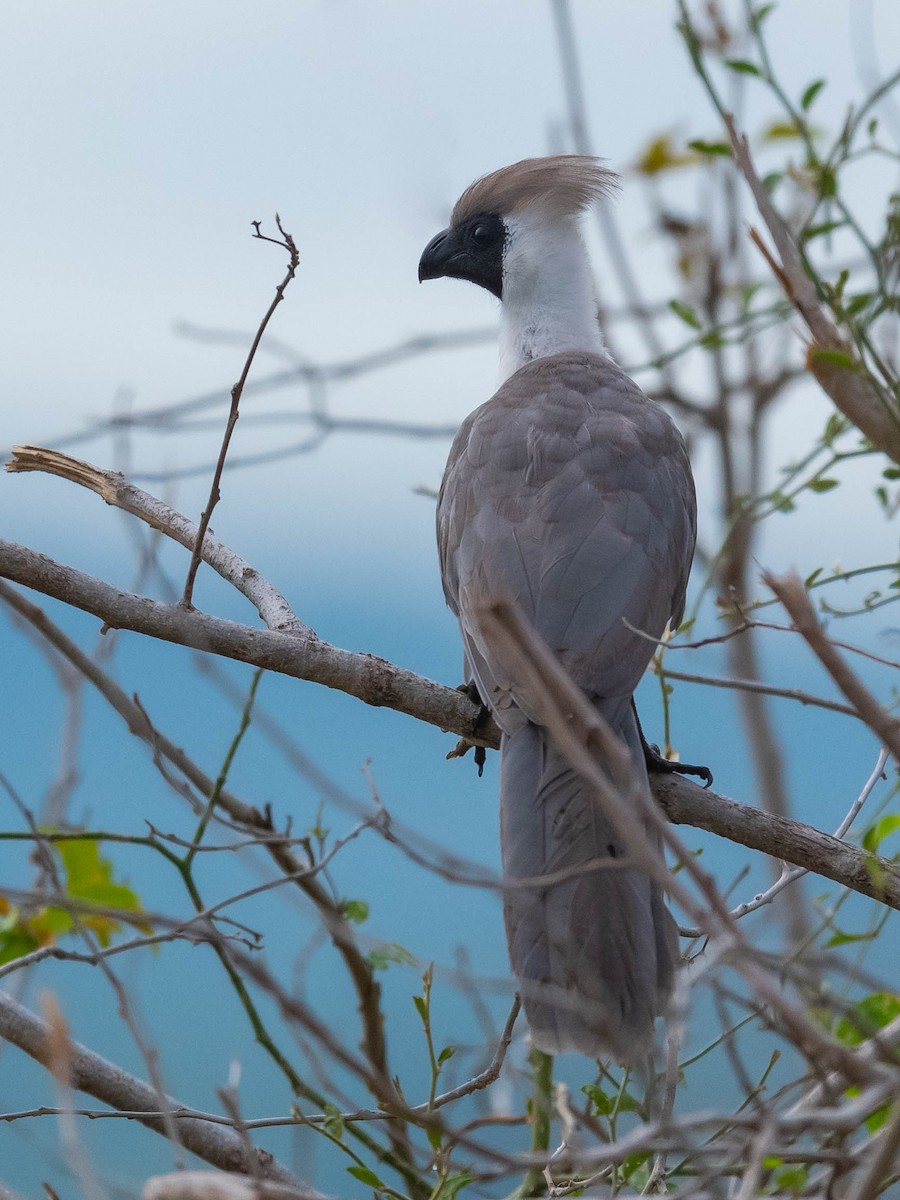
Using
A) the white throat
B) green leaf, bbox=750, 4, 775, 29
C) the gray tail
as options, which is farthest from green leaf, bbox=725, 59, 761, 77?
the white throat

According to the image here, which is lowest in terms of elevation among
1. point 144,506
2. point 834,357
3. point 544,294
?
point 834,357

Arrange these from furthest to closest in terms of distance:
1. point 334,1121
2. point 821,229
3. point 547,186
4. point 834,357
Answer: point 547,186
point 821,229
point 334,1121
point 834,357

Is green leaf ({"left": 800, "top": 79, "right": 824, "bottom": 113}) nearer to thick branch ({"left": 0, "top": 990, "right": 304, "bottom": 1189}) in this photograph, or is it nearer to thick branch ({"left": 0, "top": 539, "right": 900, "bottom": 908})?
thick branch ({"left": 0, "top": 539, "right": 900, "bottom": 908})

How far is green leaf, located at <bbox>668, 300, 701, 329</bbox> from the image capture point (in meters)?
3.03

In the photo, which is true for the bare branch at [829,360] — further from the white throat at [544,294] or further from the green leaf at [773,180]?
the white throat at [544,294]

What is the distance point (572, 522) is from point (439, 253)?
1.99 meters

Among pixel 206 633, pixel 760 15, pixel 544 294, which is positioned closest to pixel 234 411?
pixel 206 633

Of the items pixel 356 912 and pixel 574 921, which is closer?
pixel 574 921

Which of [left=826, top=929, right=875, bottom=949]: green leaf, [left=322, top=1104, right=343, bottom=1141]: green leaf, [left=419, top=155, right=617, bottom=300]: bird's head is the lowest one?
[left=322, top=1104, right=343, bottom=1141]: green leaf

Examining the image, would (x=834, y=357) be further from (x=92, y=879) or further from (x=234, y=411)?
(x=92, y=879)

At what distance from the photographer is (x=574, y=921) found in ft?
6.99

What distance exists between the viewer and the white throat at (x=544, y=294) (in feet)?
13.3

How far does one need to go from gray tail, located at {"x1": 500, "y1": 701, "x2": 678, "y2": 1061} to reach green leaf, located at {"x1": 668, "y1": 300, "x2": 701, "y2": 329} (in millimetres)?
1189

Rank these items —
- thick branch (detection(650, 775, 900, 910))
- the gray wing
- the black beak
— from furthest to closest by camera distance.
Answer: the black beak, the gray wing, thick branch (detection(650, 775, 900, 910))
